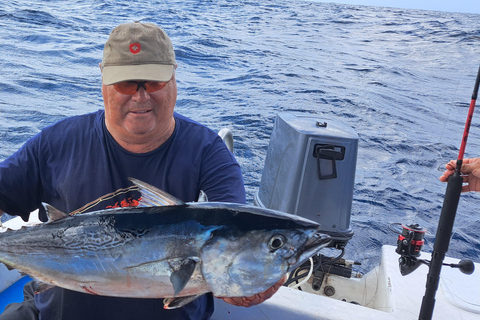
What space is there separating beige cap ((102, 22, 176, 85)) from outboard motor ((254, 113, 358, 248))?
1714mm

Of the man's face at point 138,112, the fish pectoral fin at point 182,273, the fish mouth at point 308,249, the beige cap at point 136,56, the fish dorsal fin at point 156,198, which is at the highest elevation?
the beige cap at point 136,56

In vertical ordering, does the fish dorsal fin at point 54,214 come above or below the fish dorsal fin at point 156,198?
below

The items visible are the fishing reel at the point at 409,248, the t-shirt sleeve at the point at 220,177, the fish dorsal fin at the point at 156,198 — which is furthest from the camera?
the fishing reel at the point at 409,248

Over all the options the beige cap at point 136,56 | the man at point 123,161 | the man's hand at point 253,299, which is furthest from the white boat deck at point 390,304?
the beige cap at point 136,56

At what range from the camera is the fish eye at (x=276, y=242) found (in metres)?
1.41

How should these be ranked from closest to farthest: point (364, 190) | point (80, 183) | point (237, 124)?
point (80, 183) < point (364, 190) < point (237, 124)

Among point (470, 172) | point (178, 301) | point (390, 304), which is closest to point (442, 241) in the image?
point (470, 172)

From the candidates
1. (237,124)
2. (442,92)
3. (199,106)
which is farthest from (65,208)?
(442,92)

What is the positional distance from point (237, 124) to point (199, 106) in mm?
1600

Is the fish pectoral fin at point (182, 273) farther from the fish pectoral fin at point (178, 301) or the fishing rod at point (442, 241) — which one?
the fishing rod at point (442, 241)

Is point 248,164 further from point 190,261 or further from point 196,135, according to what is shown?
point 190,261

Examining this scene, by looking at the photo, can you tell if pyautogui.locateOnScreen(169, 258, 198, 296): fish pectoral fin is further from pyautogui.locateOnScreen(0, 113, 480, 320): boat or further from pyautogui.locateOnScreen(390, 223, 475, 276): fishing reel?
pyautogui.locateOnScreen(390, 223, 475, 276): fishing reel

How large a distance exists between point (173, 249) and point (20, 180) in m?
1.15

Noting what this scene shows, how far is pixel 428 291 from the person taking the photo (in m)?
2.44
